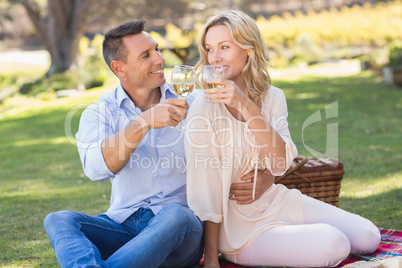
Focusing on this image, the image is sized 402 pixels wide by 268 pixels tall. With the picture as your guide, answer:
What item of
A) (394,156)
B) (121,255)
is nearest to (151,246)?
(121,255)

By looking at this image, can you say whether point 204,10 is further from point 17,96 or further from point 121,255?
point 121,255

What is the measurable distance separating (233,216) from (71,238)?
105 centimetres

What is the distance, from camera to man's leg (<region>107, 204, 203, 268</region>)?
10.2 feet

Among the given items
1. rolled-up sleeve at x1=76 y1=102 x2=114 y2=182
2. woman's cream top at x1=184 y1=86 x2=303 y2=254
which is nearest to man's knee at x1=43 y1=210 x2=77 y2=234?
rolled-up sleeve at x1=76 y1=102 x2=114 y2=182

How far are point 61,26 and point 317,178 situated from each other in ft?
Answer: 50.6

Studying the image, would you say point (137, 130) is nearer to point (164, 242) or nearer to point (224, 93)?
point (224, 93)

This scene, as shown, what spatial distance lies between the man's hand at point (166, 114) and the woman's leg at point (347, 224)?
1.14 metres

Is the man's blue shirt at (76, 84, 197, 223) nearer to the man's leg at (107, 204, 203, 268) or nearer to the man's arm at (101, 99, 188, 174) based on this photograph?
the man's arm at (101, 99, 188, 174)

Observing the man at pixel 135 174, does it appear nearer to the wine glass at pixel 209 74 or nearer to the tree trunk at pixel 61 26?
the wine glass at pixel 209 74

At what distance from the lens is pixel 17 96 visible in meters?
17.6

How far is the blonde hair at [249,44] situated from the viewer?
3551 mm

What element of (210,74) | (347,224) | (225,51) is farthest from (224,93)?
(347,224)

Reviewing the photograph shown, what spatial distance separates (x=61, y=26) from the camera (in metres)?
18.2

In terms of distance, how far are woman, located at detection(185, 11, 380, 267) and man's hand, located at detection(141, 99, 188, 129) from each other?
24 cm
